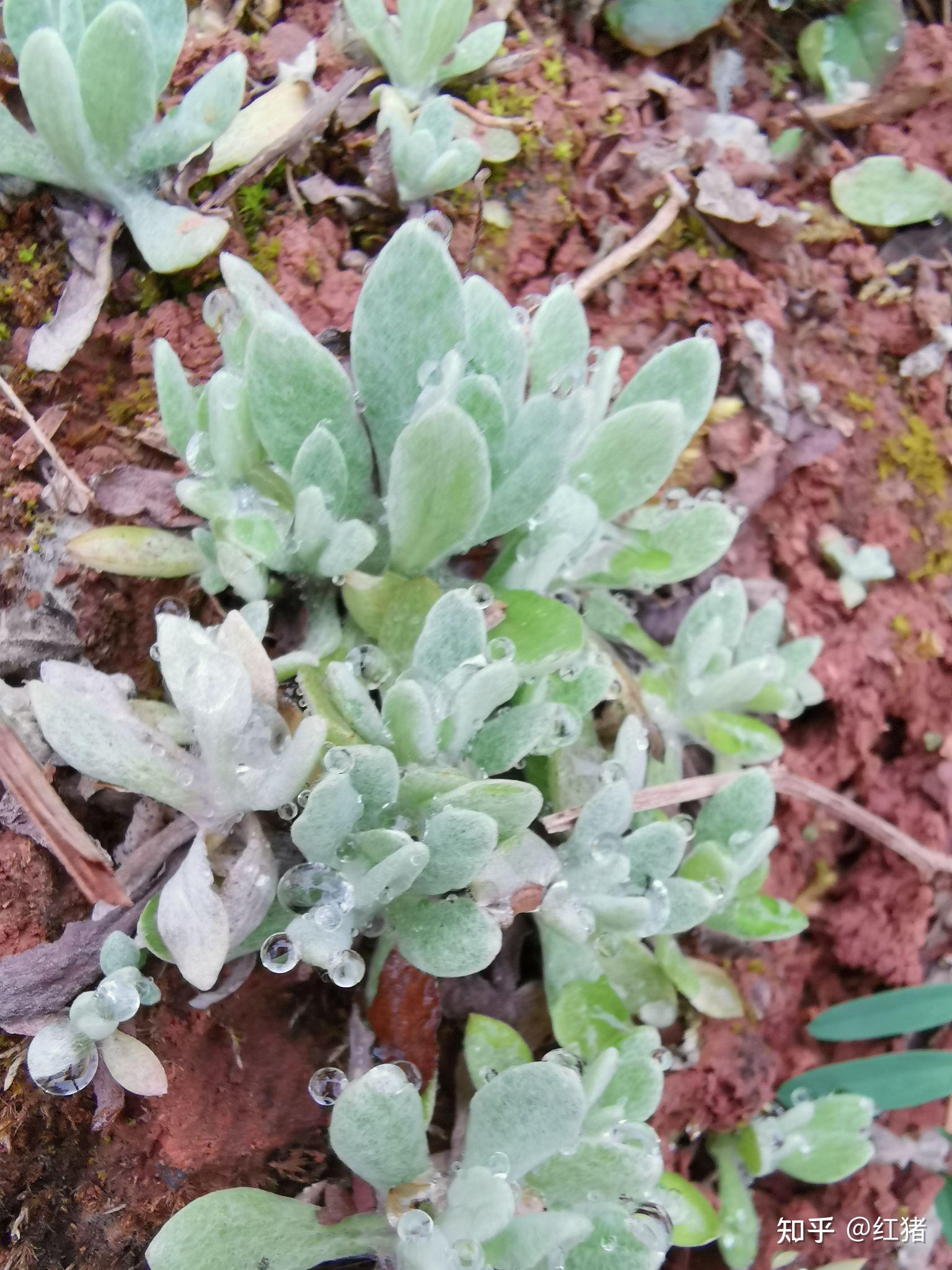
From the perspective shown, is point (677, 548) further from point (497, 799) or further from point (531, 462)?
point (497, 799)

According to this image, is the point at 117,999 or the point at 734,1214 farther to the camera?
the point at 734,1214

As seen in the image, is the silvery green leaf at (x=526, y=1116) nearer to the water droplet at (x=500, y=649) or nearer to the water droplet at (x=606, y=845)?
the water droplet at (x=606, y=845)

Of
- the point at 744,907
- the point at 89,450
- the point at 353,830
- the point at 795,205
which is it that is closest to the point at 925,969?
the point at 744,907

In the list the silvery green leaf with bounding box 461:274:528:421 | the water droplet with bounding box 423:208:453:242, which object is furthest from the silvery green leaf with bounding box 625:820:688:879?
the water droplet with bounding box 423:208:453:242

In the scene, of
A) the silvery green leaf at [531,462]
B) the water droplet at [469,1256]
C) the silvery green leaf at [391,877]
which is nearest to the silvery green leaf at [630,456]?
the silvery green leaf at [531,462]

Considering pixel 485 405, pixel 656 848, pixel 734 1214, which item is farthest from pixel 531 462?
pixel 734 1214
